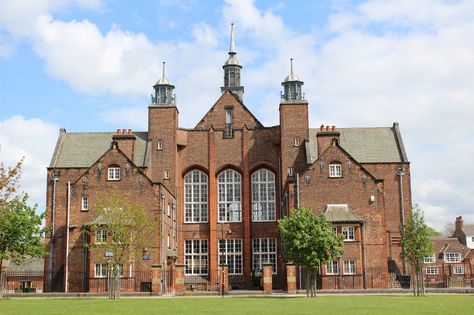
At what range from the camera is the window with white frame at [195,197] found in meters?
58.8

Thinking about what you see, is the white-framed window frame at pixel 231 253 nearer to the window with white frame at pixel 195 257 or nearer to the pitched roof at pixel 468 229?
the window with white frame at pixel 195 257

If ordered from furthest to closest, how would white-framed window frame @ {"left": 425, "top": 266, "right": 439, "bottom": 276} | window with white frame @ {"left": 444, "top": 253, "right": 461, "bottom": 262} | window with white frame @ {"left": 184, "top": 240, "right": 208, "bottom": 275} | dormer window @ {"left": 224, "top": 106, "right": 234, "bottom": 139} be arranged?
window with white frame @ {"left": 444, "top": 253, "right": 461, "bottom": 262}
white-framed window frame @ {"left": 425, "top": 266, "right": 439, "bottom": 276}
dormer window @ {"left": 224, "top": 106, "right": 234, "bottom": 139}
window with white frame @ {"left": 184, "top": 240, "right": 208, "bottom": 275}

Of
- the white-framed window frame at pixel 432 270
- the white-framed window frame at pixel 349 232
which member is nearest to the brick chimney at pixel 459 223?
the white-framed window frame at pixel 432 270

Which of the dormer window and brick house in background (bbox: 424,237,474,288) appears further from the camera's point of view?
brick house in background (bbox: 424,237,474,288)

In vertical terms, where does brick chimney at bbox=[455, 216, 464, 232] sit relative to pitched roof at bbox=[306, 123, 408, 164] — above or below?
below

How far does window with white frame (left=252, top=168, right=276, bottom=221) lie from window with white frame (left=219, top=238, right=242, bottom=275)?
278 centimetres

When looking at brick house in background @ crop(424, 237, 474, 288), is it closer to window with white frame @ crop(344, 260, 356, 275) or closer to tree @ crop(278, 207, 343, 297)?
window with white frame @ crop(344, 260, 356, 275)

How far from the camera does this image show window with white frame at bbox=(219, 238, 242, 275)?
57938 millimetres

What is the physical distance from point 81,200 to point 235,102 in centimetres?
1699

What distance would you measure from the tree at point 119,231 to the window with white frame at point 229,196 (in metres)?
14.0

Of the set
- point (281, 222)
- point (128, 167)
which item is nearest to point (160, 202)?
point (128, 167)

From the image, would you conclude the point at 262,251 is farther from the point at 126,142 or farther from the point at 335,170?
the point at 126,142

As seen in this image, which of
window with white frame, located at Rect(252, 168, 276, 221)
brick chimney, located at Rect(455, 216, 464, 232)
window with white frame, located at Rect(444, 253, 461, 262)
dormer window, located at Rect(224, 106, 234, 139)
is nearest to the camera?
window with white frame, located at Rect(252, 168, 276, 221)

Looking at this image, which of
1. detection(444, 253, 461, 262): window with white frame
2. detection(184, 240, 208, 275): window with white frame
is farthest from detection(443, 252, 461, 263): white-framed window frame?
detection(184, 240, 208, 275): window with white frame
